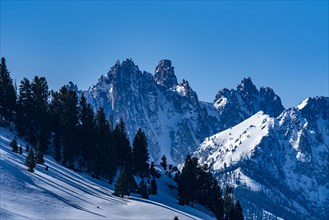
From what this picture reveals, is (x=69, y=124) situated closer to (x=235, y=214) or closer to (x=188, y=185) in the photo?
(x=188, y=185)

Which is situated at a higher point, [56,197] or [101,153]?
[101,153]

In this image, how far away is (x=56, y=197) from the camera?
62.3m

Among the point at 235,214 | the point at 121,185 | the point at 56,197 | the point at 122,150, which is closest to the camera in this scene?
the point at 56,197

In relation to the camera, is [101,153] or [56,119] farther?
[56,119]

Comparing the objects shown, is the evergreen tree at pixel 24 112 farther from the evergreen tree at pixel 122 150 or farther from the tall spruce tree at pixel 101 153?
the evergreen tree at pixel 122 150

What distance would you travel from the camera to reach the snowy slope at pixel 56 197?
180ft

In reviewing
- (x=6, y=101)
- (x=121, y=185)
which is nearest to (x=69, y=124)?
(x=6, y=101)

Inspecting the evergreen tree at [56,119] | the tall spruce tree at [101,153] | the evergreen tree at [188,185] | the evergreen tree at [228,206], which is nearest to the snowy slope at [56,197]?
the evergreen tree at [56,119]

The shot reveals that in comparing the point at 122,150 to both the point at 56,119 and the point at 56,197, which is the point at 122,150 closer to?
the point at 56,119

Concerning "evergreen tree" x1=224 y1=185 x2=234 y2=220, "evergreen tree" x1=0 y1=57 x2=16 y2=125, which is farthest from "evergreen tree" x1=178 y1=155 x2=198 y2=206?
"evergreen tree" x1=0 y1=57 x2=16 y2=125

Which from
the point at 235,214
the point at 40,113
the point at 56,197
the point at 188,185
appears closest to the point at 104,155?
the point at 40,113

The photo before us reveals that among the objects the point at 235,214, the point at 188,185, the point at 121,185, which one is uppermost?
the point at 188,185

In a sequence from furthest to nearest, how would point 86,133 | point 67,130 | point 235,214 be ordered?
1. point 235,214
2. point 86,133
3. point 67,130

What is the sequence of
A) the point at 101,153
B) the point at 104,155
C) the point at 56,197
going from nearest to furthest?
the point at 56,197
the point at 104,155
the point at 101,153
